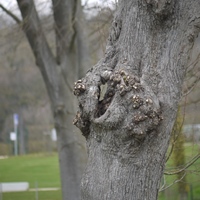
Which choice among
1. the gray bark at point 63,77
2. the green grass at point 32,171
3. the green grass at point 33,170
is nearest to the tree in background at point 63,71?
the gray bark at point 63,77

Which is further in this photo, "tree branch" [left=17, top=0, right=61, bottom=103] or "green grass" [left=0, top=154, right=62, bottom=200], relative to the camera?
"green grass" [left=0, top=154, right=62, bottom=200]

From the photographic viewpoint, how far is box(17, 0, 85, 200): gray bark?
600 inches

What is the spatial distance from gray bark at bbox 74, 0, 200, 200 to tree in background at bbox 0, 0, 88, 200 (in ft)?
31.4

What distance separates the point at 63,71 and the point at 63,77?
0.17 m

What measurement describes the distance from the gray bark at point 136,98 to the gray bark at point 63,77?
9.60 meters

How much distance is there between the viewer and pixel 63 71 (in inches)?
621

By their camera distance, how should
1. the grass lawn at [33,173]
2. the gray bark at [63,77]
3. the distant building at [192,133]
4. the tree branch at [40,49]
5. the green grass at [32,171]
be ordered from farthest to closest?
the green grass at [32,171] → the grass lawn at [33,173] → the gray bark at [63,77] → the tree branch at [40,49] → the distant building at [192,133]

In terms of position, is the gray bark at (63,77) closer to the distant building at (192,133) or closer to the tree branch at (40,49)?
the tree branch at (40,49)

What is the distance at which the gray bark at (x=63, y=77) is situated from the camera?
50.0ft

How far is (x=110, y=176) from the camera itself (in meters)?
5.37

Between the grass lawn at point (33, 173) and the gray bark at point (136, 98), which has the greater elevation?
the grass lawn at point (33, 173)

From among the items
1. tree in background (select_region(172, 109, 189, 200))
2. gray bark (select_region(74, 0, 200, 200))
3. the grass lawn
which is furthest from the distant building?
the grass lawn

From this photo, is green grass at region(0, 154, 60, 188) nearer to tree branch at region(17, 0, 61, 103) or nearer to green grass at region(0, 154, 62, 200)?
green grass at region(0, 154, 62, 200)

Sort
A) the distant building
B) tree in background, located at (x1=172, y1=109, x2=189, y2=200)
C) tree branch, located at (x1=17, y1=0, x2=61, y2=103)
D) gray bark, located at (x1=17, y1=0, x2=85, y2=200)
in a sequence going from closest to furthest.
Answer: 1. tree in background, located at (x1=172, y1=109, x2=189, y2=200)
2. the distant building
3. tree branch, located at (x1=17, y1=0, x2=61, y2=103)
4. gray bark, located at (x1=17, y1=0, x2=85, y2=200)
